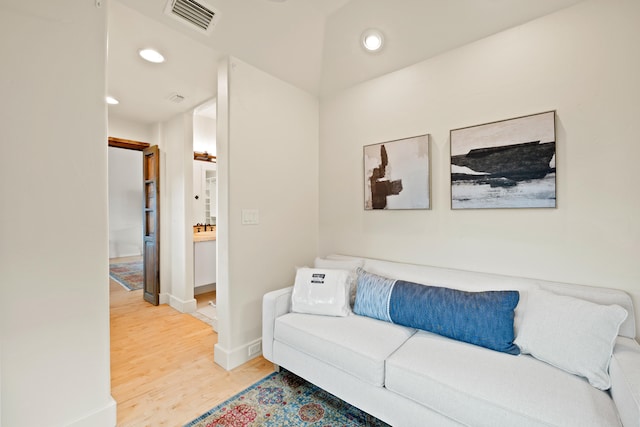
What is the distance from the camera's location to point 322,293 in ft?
6.68

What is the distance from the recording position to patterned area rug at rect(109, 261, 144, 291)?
15.5 feet

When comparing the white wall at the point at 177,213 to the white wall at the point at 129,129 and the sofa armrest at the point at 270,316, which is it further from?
the sofa armrest at the point at 270,316

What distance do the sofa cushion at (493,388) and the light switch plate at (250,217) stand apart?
1.47m

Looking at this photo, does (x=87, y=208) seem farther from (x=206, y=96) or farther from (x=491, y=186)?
(x=491, y=186)

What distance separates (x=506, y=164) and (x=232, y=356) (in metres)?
2.45

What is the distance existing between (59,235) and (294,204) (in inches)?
67.2

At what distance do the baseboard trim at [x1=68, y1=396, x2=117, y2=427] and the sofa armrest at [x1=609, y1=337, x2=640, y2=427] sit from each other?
94.3 inches

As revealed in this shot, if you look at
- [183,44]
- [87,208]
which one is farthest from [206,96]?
[87,208]

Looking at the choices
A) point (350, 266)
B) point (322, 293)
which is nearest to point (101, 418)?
point (322, 293)

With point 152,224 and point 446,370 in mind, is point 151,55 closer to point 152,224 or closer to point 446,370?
point 152,224

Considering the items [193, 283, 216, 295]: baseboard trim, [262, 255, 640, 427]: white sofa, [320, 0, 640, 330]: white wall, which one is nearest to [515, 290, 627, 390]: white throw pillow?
[262, 255, 640, 427]: white sofa

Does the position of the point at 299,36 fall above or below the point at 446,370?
above

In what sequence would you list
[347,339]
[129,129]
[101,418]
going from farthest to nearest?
[129,129], [347,339], [101,418]

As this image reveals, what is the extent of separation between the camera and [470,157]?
198 cm
